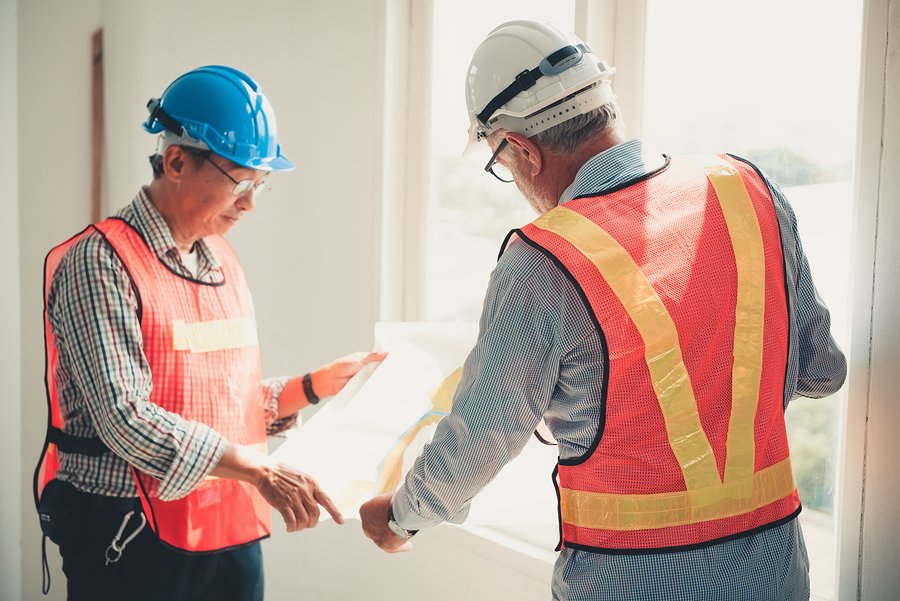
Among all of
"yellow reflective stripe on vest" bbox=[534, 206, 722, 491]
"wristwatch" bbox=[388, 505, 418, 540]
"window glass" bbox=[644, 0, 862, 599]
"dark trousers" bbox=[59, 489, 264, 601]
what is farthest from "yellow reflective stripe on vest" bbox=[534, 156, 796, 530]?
"dark trousers" bbox=[59, 489, 264, 601]

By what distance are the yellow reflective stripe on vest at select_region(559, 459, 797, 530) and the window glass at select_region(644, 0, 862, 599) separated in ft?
1.91

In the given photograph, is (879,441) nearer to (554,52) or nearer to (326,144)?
(554,52)

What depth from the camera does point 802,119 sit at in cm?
142

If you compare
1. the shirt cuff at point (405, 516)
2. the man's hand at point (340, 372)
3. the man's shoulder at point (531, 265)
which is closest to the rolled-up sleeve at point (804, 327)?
the man's shoulder at point (531, 265)

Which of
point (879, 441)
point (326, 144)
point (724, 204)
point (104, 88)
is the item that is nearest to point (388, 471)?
point (724, 204)

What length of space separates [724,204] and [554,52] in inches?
13.6

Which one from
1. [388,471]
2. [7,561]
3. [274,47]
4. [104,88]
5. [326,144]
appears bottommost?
[7,561]

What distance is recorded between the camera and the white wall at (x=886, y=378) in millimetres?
1146

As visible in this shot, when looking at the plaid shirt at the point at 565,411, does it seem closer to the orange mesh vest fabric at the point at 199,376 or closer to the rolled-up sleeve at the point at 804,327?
the rolled-up sleeve at the point at 804,327

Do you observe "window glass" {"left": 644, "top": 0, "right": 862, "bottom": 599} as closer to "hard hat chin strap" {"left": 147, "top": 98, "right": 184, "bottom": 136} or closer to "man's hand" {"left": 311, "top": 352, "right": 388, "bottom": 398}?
"man's hand" {"left": 311, "top": 352, "right": 388, "bottom": 398}

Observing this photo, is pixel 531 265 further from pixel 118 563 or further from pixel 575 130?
pixel 118 563

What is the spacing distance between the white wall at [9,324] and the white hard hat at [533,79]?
2150 mm

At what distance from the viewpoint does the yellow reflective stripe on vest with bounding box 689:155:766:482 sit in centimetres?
86

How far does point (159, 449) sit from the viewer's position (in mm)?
1272
